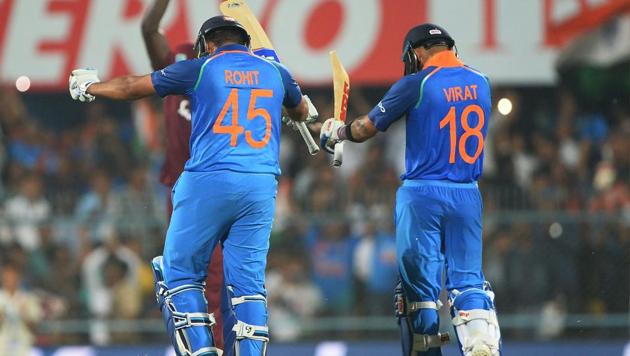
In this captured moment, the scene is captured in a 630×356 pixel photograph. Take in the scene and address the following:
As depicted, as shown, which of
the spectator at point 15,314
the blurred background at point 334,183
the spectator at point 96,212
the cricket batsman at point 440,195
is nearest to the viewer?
the cricket batsman at point 440,195

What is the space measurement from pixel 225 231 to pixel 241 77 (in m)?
1.06

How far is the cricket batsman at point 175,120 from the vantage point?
35.4 feet

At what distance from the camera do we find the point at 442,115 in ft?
32.0

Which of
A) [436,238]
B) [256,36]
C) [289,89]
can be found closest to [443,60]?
[289,89]

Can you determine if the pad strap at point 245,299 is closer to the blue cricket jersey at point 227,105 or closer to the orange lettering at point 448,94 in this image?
the blue cricket jersey at point 227,105

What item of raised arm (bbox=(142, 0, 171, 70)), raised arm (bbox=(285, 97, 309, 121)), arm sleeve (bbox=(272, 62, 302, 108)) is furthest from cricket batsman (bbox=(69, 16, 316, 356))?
raised arm (bbox=(142, 0, 171, 70))

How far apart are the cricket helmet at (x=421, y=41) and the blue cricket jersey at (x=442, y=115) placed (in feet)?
0.41

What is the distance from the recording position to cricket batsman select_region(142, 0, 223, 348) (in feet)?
35.4

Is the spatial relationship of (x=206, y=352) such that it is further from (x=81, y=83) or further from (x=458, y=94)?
(x=458, y=94)

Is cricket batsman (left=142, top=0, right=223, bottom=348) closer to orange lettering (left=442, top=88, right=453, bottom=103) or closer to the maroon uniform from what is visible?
the maroon uniform

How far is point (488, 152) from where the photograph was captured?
1644cm

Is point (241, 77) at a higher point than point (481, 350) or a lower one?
higher

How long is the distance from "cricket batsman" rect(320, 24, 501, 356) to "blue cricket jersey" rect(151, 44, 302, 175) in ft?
3.57

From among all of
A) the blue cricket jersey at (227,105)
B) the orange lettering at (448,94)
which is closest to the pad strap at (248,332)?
the blue cricket jersey at (227,105)
